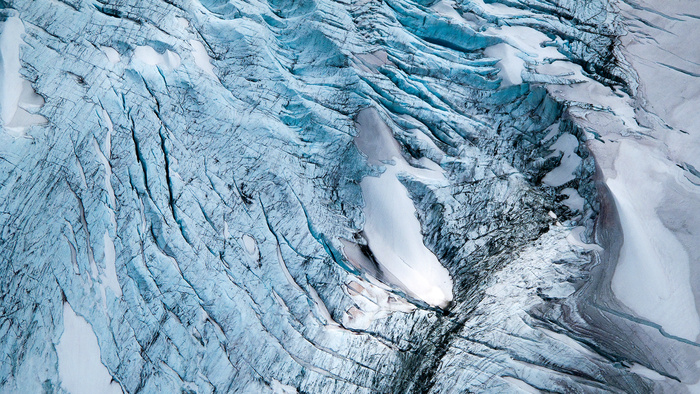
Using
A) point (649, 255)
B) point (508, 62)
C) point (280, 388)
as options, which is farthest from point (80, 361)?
point (508, 62)

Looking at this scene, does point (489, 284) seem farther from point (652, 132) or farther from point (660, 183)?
point (652, 132)

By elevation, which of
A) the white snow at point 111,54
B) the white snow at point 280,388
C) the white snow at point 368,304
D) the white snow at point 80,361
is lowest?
the white snow at point 80,361

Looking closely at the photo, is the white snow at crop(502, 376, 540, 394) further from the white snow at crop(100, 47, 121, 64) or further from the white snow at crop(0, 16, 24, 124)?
the white snow at crop(0, 16, 24, 124)

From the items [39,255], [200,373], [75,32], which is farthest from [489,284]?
[75,32]

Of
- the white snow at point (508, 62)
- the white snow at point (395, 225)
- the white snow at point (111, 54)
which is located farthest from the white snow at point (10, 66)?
the white snow at point (508, 62)

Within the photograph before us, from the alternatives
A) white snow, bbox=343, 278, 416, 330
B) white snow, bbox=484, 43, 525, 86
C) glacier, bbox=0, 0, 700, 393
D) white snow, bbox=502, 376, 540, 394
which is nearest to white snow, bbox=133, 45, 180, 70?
glacier, bbox=0, 0, 700, 393

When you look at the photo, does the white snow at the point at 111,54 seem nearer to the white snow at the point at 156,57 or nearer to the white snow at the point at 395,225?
the white snow at the point at 156,57

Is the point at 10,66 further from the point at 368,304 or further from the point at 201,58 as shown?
the point at 368,304

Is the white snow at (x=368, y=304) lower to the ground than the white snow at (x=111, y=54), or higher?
lower
